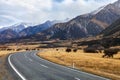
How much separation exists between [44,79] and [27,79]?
4.51 ft

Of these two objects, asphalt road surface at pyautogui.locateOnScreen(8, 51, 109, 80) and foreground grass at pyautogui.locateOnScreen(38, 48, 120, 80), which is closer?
asphalt road surface at pyautogui.locateOnScreen(8, 51, 109, 80)

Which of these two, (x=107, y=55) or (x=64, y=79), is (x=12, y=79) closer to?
(x=64, y=79)

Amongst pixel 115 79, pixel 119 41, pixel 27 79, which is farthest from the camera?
pixel 119 41

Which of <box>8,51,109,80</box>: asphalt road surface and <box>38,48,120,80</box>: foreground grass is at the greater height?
<box>8,51,109,80</box>: asphalt road surface

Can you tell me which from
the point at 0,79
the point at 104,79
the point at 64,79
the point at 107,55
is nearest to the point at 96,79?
the point at 104,79

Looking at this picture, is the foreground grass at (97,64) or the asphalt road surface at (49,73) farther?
the foreground grass at (97,64)

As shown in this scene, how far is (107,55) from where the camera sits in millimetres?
65312

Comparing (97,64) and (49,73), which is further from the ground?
(49,73)

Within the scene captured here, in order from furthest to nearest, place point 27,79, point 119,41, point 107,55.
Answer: point 119,41
point 107,55
point 27,79

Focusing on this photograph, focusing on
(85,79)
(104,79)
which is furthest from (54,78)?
(104,79)

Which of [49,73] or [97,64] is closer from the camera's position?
[49,73]

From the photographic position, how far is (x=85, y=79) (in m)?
24.3

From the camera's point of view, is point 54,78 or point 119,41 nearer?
point 54,78

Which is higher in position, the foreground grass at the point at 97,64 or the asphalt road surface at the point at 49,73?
the asphalt road surface at the point at 49,73
